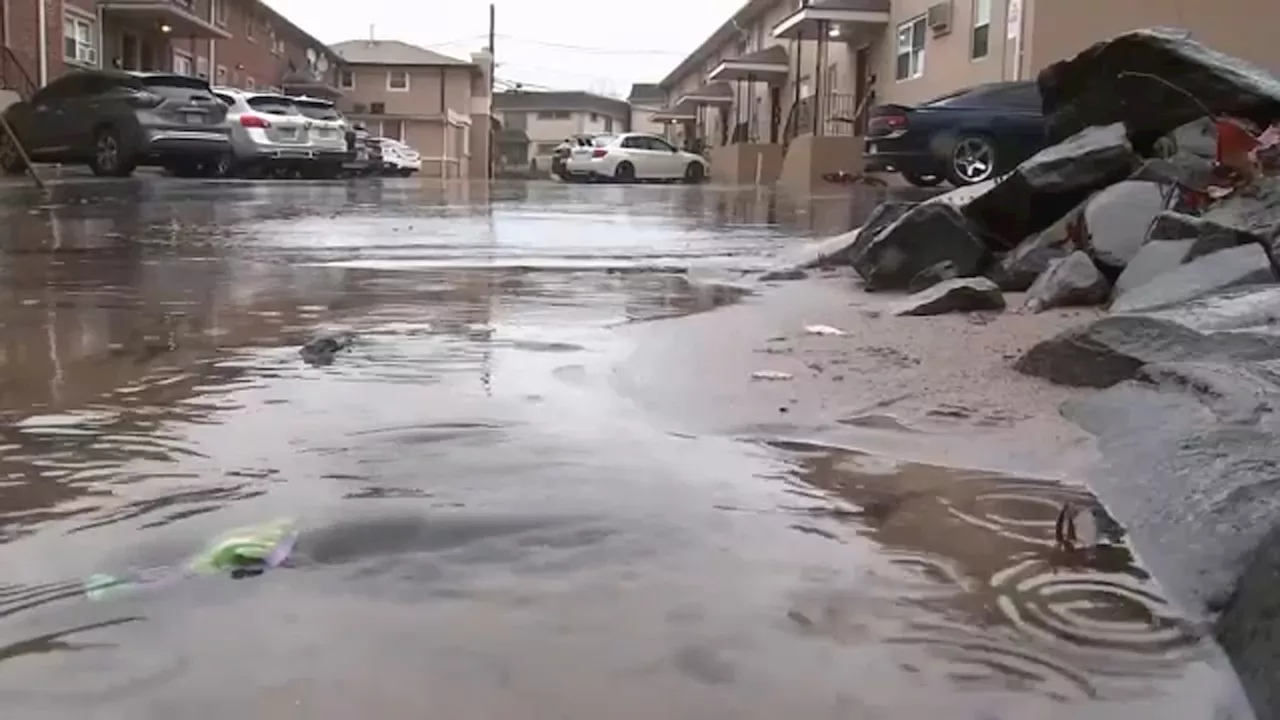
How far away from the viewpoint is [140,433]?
11.2 ft

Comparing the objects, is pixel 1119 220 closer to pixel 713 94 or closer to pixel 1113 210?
pixel 1113 210

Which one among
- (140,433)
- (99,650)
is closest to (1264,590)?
(99,650)

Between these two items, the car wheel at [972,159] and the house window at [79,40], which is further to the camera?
the house window at [79,40]

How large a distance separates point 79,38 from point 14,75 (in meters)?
4.62

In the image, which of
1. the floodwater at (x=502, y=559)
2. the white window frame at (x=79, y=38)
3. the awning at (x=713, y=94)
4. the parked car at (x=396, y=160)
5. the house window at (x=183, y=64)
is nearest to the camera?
the floodwater at (x=502, y=559)

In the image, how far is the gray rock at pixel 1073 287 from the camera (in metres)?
5.38

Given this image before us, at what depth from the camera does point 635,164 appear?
41.6 meters

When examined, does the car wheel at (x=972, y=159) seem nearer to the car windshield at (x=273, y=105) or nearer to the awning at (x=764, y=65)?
the car windshield at (x=273, y=105)

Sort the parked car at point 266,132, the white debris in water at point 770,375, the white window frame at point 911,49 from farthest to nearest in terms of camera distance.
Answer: the white window frame at point 911,49, the parked car at point 266,132, the white debris in water at point 770,375

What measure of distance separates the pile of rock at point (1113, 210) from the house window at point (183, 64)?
115 ft

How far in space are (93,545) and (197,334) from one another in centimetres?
265

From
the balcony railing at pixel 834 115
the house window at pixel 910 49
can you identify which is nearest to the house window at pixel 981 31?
the house window at pixel 910 49

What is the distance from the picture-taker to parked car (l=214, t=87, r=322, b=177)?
945 inches

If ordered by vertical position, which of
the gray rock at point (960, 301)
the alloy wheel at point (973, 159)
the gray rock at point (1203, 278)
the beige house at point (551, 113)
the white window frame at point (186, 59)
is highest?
the beige house at point (551, 113)
